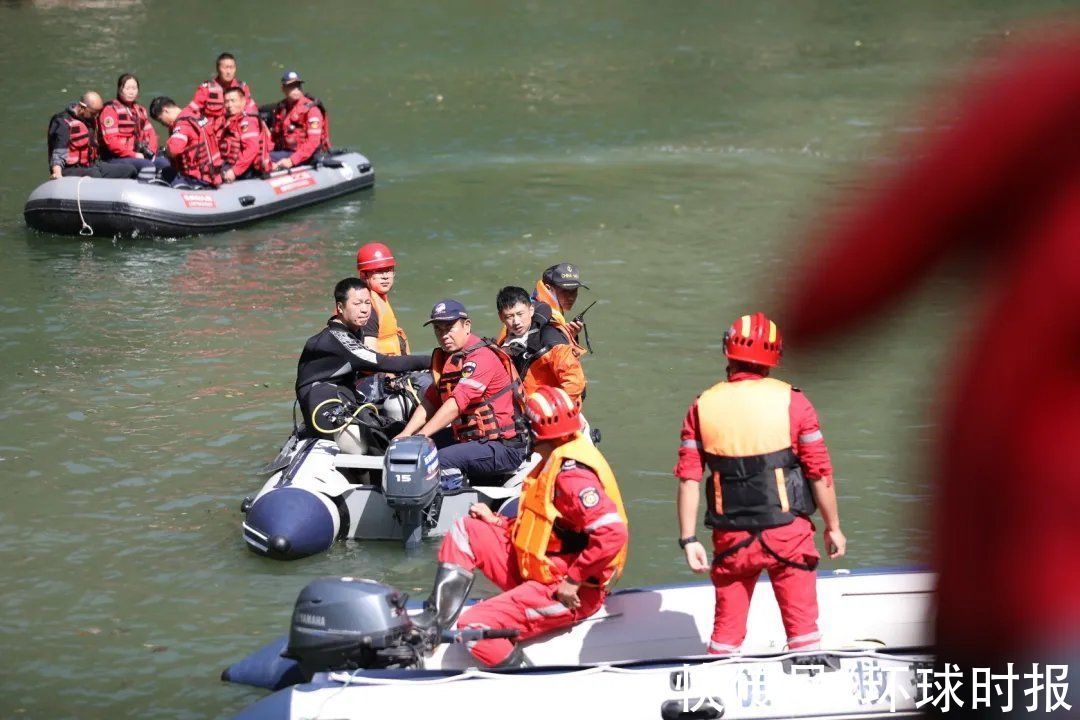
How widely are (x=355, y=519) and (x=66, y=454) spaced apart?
3.10 m

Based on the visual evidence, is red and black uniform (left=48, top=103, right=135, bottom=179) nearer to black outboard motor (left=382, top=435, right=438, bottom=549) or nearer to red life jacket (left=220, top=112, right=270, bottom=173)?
red life jacket (left=220, top=112, right=270, bottom=173)

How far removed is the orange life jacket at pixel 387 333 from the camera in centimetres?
1038

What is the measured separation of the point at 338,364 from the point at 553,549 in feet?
10.5

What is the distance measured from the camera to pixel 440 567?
6902mm

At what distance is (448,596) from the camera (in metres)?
6.78

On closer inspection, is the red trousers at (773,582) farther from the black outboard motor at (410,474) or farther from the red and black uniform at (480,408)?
the red and black uniform at (480,408)

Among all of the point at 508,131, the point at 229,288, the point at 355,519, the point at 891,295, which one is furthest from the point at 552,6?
the point at 891,295

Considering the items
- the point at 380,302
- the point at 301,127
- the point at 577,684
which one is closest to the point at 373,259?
the point at 380,302

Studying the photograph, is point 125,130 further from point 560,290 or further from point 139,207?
point 560,290

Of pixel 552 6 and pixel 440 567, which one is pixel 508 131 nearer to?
pixel 552 6

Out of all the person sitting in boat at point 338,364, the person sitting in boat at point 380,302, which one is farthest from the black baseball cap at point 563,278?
the person sitting in boat at point 338,364

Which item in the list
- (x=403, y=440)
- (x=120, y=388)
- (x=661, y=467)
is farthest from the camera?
(x=120, y=388)

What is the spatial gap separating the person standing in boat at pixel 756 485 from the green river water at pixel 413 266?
0.70 m

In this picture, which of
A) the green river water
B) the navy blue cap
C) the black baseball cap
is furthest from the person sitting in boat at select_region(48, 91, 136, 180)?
the navy blue cap
